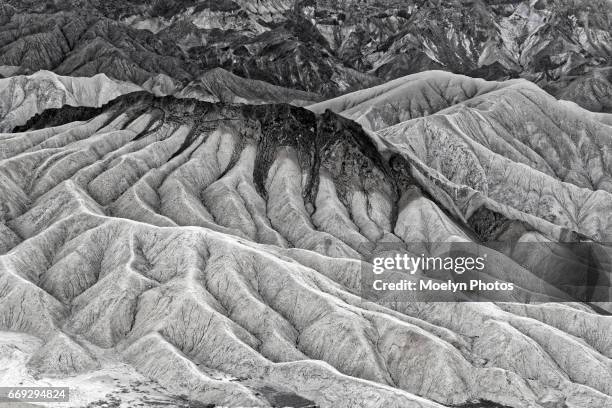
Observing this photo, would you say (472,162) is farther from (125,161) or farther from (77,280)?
(77,280)

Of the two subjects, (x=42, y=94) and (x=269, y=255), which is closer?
(x=269, y=255)

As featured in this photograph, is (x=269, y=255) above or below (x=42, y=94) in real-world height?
above

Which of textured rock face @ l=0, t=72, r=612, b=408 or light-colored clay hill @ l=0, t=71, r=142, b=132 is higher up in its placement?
textured rock face @ l=0, t=72, r=612, b=408

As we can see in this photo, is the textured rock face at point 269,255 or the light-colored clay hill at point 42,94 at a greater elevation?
the textured rock face at point 269,255

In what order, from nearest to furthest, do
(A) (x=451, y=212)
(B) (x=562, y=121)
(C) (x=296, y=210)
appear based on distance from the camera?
(C) (x=296, y=210)
(A) (x=451, y=212)
(B) (x=562, y=121)

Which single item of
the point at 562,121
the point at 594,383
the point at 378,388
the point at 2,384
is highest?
the point at 2,384

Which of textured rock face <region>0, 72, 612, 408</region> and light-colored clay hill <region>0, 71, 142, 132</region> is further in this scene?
light-colored clay hill <region>0, 71, 142, 132</region>

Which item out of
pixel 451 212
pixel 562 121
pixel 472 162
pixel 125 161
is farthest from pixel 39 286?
pixel 562 121

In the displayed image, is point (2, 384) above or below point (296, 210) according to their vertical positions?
above
